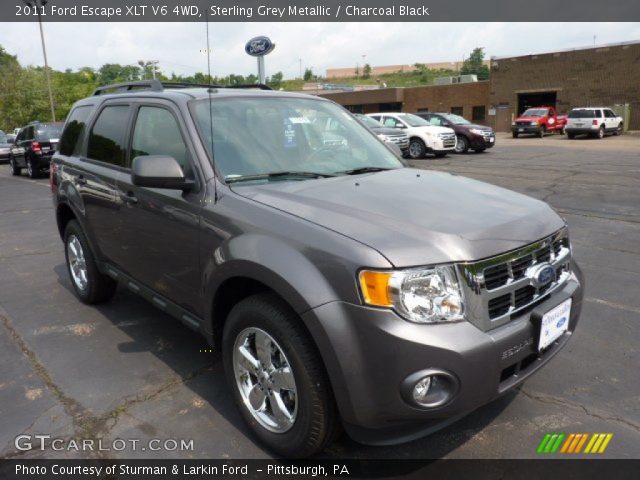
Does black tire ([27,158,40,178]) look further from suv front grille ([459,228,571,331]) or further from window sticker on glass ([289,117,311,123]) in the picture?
suv front grille ([459,228,571,331])

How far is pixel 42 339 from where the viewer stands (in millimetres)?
4164

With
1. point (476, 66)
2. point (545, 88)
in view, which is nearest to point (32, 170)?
point (545, 88)

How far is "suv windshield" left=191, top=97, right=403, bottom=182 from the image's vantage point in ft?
10.2

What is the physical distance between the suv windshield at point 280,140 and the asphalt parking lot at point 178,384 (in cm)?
146

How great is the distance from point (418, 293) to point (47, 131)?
59.1ft

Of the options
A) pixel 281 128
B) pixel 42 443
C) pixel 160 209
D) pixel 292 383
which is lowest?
pixel 42 443

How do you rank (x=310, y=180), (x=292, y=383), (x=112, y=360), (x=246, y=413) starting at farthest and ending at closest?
(x=112, y=360), (x=310, y=180), (x=246, y=413), (x=292, y=383)

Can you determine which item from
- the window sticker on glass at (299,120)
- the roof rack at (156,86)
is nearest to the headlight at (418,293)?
the window sticker on glass at (299,120)

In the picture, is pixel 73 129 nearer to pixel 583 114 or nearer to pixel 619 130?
pixel 583 114

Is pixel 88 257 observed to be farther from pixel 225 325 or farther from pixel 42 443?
pixel 225 325

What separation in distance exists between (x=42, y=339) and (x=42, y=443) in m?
1.53

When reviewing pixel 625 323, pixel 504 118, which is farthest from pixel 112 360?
pixel 504 118

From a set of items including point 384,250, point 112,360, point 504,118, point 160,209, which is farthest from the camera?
point 504,118

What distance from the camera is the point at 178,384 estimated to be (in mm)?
3418
